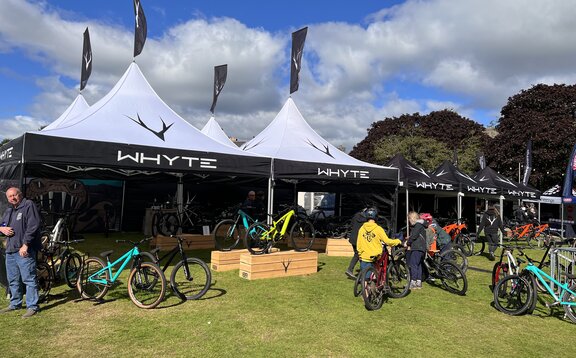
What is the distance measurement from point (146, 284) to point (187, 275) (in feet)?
2.41

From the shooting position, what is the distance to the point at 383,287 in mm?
5848

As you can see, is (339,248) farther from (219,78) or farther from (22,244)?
(219,78)

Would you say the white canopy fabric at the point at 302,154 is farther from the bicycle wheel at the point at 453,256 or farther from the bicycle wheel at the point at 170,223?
the bicycle wheel at the point at 170,223

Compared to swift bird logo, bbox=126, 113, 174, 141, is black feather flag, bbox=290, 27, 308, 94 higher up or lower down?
higher up

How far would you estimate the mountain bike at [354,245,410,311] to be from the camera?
555cm

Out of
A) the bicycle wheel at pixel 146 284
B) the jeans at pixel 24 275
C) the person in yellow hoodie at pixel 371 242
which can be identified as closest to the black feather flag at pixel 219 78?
the person in yellow hoodie at pixel 371 242

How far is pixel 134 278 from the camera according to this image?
5.45m

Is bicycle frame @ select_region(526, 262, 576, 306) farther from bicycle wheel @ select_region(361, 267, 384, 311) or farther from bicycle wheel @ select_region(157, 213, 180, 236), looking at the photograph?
bicycle wheel @ select_region(157, 213, 180, 236)

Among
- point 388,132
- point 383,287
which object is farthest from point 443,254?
point 388,132

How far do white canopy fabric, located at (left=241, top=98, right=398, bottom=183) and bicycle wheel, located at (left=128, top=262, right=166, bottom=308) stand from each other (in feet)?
11.9

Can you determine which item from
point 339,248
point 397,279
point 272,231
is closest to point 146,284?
point 272,231

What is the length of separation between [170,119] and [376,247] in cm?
527

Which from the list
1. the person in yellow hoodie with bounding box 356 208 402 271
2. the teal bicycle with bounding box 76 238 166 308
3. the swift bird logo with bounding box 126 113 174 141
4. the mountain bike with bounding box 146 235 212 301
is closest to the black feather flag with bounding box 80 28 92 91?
the swift bird logo with bounding box 126 113 174 141

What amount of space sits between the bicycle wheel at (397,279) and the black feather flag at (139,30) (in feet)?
26.6
